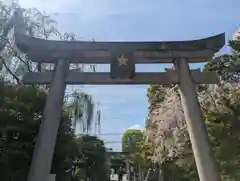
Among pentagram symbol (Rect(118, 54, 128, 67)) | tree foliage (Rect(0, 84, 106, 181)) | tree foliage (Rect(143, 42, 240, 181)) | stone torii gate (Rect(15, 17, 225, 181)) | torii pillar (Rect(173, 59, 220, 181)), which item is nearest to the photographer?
torii pillar (Rect(173, 59, 220, 181))

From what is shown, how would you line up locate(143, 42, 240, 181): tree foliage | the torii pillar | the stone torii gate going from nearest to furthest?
1. the torii pillar
2. the stone torii gate
3. locate(143, 42, 240, 181): tree foliage

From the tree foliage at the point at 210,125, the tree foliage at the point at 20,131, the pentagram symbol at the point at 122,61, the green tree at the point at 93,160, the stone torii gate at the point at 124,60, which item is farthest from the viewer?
the green tree at the point at 93,160

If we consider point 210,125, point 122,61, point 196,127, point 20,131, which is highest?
point 122,61

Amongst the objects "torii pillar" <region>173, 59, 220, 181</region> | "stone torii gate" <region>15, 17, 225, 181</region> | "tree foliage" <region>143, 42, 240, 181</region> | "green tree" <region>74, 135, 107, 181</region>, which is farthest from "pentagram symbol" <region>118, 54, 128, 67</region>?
"green tree" <region>74, 135, 107, 181</region>

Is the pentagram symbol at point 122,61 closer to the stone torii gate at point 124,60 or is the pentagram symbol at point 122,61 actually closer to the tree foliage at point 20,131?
the stone torii gate at point 124,60

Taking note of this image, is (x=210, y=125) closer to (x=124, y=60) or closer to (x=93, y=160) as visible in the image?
(x=124, y=60)

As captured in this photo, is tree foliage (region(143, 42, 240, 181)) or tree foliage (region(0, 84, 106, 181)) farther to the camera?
tree foliage (region(143, 42, 240, 181))

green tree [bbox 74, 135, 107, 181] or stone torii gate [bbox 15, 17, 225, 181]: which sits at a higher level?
green tree [bbox 74, 135, 107, 181]

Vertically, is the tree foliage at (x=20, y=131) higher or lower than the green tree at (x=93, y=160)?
lower

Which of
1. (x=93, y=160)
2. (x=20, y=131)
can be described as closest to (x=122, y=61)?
(x=20, y=131)

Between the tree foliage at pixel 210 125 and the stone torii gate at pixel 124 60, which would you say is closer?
the stone torii gate at pixel 124 60

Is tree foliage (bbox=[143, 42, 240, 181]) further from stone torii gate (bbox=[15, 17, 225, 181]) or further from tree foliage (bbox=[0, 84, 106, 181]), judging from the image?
tree foliage (bbox=[0, 84, 106, 181])

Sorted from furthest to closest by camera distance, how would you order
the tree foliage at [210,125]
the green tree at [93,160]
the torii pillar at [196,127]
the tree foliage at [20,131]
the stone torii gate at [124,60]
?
1. the green tree at [93,160]
2. the tree foliage at [210,125]
3. the tree foliage at [20,131]
4. the stone torii gate at [124,60]
5. the torii pillar at [196,127]

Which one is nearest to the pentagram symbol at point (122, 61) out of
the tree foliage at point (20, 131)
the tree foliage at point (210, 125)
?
the tree foliage at point (20, 131)
